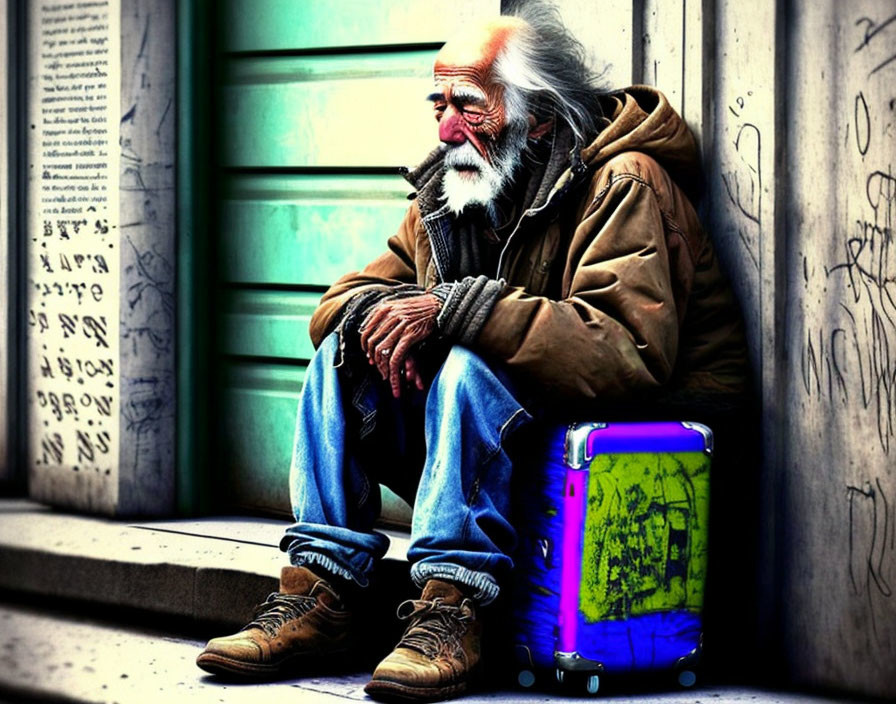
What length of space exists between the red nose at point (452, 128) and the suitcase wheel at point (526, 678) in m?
1.31

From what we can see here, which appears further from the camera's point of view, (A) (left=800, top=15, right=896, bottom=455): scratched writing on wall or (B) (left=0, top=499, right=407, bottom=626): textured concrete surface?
(B) (left=0, top=499, right=407, bottom=626): textured concrete surface

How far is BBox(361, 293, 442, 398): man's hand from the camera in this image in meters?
3.99

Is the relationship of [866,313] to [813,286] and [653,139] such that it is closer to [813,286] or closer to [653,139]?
[813,286]

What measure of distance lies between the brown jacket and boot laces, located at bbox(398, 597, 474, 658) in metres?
0.53

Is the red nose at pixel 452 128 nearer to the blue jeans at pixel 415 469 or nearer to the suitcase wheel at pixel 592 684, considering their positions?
the blue jeans at pixel 415 469

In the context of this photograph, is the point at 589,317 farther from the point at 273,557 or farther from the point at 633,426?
the point at 273,557

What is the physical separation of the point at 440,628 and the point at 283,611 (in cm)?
A: 43

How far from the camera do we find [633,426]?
3.95 m

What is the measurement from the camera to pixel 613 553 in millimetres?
3926

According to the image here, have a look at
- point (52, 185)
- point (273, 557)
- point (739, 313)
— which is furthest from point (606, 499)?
point (52, 185)

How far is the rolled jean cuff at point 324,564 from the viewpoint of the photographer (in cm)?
409

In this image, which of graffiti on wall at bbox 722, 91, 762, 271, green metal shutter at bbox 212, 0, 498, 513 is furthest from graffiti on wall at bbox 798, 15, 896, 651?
green metal shutter at bbox 212, 0, 498, 513

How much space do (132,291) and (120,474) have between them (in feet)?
2.00

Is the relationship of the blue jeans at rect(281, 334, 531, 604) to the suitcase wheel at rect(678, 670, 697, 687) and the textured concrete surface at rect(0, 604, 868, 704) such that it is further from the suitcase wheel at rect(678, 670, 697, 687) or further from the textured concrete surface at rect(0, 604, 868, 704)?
the suitcase wheel at rect(678, 670, 697, 687)
